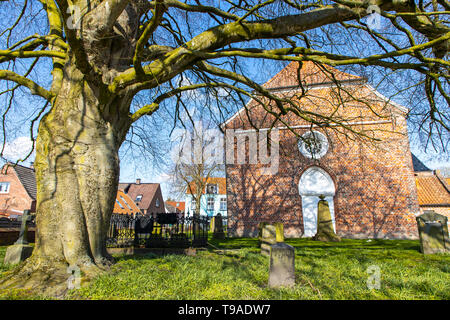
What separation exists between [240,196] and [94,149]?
11494mm

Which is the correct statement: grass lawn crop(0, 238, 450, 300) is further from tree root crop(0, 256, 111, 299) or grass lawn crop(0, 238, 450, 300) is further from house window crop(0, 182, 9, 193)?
house window crop(0, 182, 9, 193)

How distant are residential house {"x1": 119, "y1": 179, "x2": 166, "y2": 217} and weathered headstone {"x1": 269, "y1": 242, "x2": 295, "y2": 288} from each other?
→ 1449 inches

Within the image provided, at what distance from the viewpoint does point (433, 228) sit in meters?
7.41

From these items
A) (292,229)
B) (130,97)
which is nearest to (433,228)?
(292,229)

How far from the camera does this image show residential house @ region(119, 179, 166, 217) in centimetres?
3939

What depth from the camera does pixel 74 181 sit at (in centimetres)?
414

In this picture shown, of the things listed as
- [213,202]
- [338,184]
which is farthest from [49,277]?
[213,202]

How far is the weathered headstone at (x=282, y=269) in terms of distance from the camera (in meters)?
3.72

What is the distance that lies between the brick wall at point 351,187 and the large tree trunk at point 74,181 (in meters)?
9.08

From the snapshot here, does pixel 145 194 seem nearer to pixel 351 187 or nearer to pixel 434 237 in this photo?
pixel 351 187

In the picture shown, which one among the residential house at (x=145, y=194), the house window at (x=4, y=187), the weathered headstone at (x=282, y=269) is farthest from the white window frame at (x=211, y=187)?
the weathered headstone at (x=282, y=269)

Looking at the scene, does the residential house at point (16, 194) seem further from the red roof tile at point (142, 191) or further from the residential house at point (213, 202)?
the residential house at point (213, 202)

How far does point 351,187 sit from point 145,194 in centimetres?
3355
